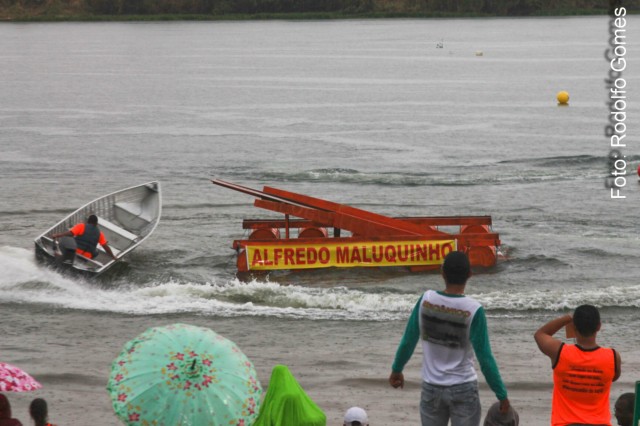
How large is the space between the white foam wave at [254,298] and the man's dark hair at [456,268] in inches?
460

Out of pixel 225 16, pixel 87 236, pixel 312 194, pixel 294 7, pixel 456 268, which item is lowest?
pixel 312 194

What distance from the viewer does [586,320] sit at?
7.22 meters

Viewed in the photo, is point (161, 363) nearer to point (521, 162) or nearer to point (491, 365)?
point (491, 365)

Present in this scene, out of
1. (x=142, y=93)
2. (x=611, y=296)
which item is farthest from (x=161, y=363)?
(x=142, y=93)

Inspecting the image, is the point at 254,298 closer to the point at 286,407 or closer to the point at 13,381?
the point at 286,407

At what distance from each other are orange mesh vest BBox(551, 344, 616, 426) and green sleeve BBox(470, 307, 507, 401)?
426 millimetres

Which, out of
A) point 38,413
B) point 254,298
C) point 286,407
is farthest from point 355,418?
point 254,298

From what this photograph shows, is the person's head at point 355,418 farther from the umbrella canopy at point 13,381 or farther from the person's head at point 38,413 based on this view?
the umbrella canopy at point 13,381

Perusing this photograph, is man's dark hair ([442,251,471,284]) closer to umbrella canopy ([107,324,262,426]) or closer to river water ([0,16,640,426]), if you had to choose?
umbrella canopy ([107,324,262,426])

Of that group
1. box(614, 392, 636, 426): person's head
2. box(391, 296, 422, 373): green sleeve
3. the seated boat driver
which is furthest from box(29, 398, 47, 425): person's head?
the seated boat driver

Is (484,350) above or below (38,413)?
above

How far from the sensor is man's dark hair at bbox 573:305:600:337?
7.21 m

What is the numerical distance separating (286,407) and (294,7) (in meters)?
171

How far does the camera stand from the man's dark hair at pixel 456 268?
7441 millimetres
